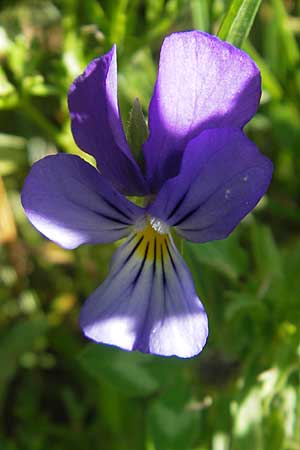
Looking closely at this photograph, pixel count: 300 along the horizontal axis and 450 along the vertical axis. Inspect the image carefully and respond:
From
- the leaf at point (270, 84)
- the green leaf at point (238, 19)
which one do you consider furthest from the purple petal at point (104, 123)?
Result: the leaf at point (270, 84)

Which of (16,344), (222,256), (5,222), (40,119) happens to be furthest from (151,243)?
(5,222)

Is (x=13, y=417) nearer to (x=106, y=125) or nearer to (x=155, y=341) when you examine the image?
(x=155, y=341)

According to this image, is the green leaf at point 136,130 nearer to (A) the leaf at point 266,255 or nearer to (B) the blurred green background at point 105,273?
(B) the blurred green background at point 105,273

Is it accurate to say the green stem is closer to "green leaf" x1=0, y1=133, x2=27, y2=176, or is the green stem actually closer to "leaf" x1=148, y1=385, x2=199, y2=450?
"green leaf" x1=0, y1=133, x2=27, y2=176

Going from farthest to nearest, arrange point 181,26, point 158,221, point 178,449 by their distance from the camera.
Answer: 1. point 181,26
2. point 178,449
3. point 158,221

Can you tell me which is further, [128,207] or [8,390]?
[8,390]

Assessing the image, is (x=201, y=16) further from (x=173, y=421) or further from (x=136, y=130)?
(x=173, y=421)

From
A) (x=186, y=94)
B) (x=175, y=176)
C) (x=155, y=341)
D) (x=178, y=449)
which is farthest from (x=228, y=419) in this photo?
(x=186, y=94)
